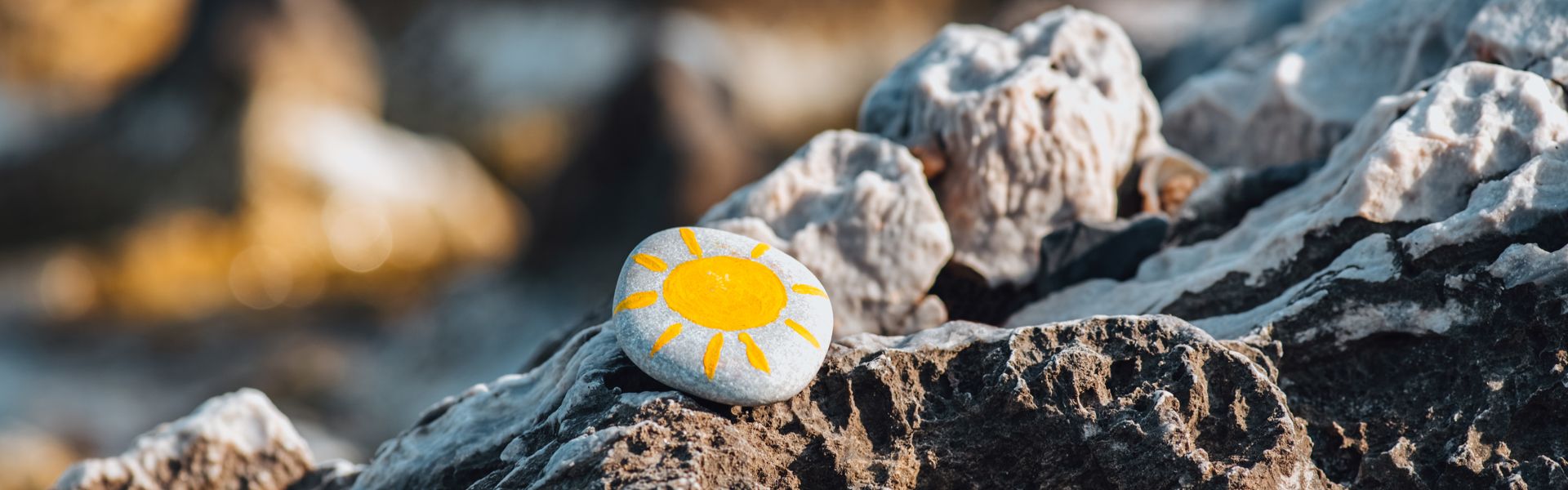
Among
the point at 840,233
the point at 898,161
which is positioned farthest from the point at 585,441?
the point at 898,161

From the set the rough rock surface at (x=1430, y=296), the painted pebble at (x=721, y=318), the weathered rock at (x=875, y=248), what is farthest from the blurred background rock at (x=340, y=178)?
the painted pebble at (x=721, y=318)

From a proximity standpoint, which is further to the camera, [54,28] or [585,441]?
[54,28]

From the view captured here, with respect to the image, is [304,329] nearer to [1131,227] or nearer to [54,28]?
[54,28]

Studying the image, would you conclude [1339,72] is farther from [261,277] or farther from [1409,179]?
[261,277]

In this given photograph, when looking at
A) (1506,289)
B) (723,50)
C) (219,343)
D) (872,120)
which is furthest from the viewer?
(723,50)

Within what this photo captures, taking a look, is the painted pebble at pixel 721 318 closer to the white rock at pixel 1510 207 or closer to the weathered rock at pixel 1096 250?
the weathered rock at pixel 1096 250

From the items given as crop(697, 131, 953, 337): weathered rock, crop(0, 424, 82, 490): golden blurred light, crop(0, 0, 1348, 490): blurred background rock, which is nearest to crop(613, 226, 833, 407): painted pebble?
crop(697, 131, 953, 337): weathered rock

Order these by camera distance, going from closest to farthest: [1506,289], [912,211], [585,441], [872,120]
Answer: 1. [585,441]
2. [1506,289]
3. [912,211]
4. [872,120]

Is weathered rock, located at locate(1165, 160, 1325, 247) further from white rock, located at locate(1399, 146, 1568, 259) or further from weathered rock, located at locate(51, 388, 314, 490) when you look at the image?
weathered rock, located at locate(51, 388, 314, 490)
